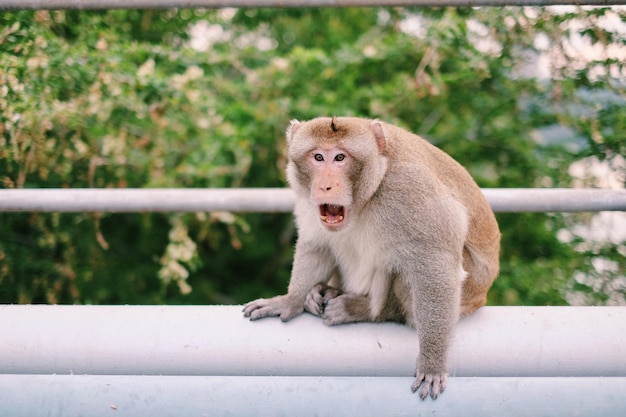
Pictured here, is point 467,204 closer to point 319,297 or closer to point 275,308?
point 319,297

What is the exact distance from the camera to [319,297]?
8.90ft

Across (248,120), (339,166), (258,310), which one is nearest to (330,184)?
(339,166)

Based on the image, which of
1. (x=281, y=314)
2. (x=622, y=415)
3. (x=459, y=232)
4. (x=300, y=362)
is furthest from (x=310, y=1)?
Answer: (x=622, y=415)

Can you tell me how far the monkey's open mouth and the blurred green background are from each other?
1.77m

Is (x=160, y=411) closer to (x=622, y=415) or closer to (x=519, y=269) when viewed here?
(x=622, y=415)

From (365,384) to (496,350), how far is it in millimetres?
518

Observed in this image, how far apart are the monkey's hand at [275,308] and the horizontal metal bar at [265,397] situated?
0.43m

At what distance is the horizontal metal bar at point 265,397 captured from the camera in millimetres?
1894

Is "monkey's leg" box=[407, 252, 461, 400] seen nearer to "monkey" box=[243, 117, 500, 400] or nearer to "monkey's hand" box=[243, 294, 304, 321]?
"monkey" box=[243, 117, 500, 400]

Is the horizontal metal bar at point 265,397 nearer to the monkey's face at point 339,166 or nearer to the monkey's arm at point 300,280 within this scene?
the monkey's arm at point 300,280

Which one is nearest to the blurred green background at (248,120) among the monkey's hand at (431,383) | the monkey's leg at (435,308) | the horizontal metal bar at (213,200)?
the horizontal metal bar at (213,200)

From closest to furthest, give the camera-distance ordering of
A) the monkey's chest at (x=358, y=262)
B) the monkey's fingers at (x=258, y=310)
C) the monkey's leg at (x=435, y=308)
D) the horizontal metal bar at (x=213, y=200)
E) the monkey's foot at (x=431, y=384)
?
the monkey's foot at (x=431, y=384)
the monkey's leg at (x=435, y=308)
the monkey's fingers at (x=258, y=310)
the monkey's chest at (x=358, y=262)
the horizontal metal bar at (x=213, y=200)

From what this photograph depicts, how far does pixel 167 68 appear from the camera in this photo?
4578 millimetres

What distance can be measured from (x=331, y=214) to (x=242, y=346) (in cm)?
70
